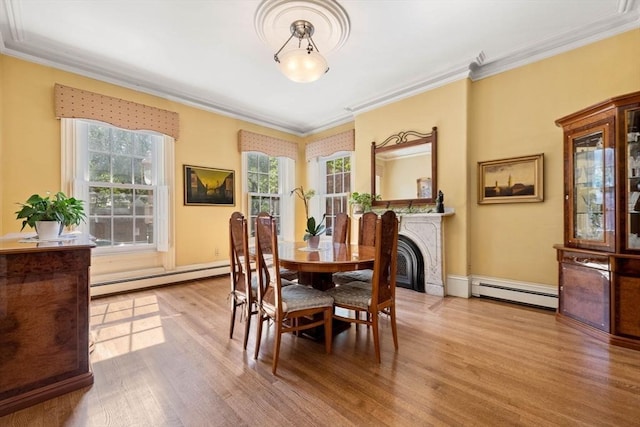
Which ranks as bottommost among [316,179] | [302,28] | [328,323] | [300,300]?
[328,323]

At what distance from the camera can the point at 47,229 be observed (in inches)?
69.8

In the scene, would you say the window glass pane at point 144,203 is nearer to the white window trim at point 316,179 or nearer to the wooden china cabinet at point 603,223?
the white window trim at point 316,179

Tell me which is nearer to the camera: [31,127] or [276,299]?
[276,299]

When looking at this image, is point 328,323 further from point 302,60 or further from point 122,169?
point 122,169

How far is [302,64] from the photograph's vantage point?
2.27m

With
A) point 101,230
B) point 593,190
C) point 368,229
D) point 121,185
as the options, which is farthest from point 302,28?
point 101,230

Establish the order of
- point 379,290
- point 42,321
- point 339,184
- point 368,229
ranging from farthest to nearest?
1. point 339,184
2. point 368,229
3. point 379,290
4. point 42,321

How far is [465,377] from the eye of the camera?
1.76 meters

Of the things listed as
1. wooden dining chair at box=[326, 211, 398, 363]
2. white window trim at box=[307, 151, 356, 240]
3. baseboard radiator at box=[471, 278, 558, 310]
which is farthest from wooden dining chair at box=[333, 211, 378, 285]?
white window trim at box=[307, 151, 356, 240]

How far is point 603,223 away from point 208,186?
15.6 feet

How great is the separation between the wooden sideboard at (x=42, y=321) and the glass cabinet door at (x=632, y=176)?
3.94 m

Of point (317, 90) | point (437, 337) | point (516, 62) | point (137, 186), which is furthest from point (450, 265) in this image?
point (137, 186)

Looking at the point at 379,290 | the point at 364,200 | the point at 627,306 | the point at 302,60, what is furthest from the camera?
the point at 364,200

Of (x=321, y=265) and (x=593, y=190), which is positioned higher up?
(x=593, y=190)
